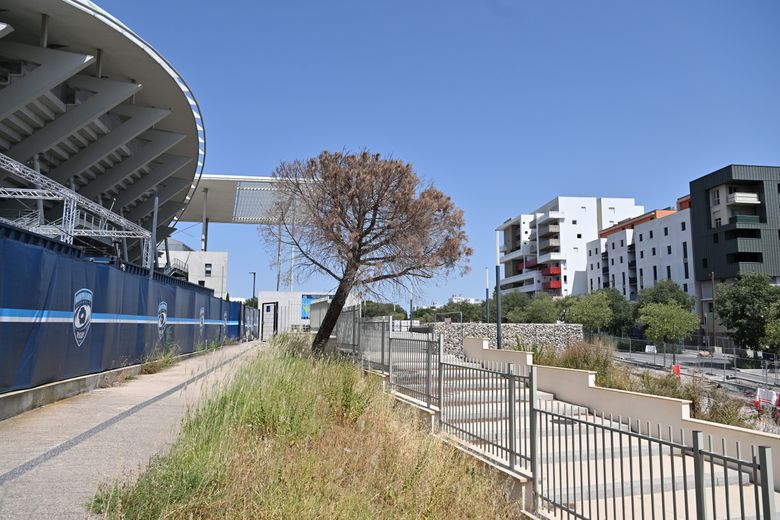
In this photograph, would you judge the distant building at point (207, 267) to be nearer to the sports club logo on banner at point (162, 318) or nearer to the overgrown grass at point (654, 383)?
the sports club logo on banner at point (162, 318)

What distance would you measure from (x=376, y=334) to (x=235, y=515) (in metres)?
9.43

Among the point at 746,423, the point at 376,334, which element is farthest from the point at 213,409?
the point at 746,423

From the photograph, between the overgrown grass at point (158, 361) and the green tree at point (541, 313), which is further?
the green tree at point (541, 313)

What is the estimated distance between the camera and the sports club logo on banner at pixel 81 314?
10039mm

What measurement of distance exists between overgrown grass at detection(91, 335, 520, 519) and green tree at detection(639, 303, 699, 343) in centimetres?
4918

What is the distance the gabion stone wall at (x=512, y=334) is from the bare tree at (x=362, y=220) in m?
5.86

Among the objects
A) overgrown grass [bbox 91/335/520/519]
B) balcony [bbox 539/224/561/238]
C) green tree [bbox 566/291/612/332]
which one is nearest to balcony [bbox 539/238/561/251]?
balcony [bbox 539/224/561/238]

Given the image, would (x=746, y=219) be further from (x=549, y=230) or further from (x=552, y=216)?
(x=549, y=230)

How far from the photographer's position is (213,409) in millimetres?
6266

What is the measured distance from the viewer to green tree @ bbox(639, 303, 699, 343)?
5134 centimetres

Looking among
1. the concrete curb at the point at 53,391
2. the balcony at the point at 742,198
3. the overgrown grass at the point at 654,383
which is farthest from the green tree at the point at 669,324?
the concrete curb at the point at 53,391

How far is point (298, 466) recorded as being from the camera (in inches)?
203

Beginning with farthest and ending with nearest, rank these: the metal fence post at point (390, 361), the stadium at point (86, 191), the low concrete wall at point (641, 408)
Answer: the metal fence post at point (390, 361) < the stadium at point (86, 191) < the low concrete wall at point (641, 408)

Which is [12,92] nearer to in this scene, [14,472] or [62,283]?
[62,283]
